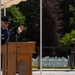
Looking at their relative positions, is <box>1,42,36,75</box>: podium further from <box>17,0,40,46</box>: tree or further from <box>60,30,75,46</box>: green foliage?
<box>17,0,40,46</box>: tree

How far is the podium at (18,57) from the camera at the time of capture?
7.91 m

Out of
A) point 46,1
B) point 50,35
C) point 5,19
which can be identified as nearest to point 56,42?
point 50,35

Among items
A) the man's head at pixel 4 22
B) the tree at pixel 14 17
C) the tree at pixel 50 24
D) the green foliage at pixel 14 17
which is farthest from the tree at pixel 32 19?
the man's head at pixel 4 22

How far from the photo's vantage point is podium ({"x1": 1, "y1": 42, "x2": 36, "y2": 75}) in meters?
7.91

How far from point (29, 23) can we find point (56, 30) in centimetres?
356

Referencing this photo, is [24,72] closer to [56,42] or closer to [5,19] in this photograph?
[5,19]

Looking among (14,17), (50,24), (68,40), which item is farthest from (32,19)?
(68,40)

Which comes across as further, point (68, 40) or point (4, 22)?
point (68, 40)

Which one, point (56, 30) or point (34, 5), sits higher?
→ point (34, 5)

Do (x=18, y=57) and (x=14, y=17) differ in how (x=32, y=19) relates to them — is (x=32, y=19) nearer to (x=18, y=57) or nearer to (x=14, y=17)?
(x=14, y=17)

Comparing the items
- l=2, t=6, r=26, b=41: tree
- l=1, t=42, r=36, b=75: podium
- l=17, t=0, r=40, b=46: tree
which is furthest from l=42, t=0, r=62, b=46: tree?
l=1, t=42, r=36, b=75: podium

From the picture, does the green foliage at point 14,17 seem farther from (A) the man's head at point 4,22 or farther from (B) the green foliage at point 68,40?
(A) the man's head at point 4,22

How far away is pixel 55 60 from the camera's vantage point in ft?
58.0

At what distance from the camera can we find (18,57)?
8.07m
